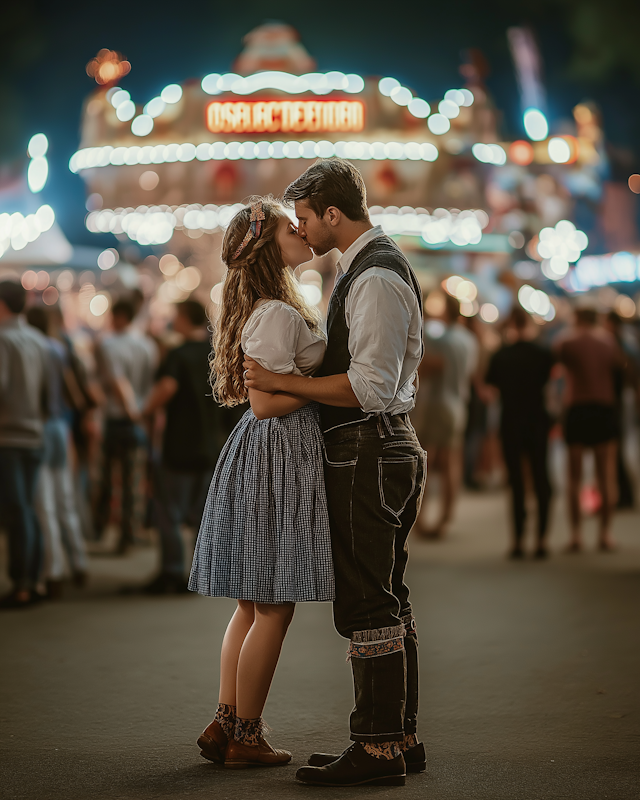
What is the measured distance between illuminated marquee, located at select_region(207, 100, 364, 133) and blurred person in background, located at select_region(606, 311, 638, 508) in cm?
923

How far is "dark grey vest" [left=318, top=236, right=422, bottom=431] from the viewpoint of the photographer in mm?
3645

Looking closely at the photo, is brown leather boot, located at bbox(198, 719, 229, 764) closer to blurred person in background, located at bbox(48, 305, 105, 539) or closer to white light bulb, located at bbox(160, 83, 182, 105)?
blurred person in background, located at bbox(48, 305, 105, 539)

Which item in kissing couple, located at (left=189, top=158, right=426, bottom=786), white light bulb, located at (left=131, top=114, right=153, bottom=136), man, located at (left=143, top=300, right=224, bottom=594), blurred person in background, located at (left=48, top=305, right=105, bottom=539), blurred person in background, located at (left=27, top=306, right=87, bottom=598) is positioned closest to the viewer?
kissing couple, located at (left=189, top=158, right=426, bottom=786)

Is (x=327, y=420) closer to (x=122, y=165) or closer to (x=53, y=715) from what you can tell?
(x=53, y=715)

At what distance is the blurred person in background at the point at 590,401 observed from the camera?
9.38 m

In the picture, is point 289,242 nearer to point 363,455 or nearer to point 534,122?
point 363,455

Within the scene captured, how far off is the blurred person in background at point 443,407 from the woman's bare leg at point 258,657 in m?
6.13

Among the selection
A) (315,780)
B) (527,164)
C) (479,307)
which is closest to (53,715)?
(315,780)

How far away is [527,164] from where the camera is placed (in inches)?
2090

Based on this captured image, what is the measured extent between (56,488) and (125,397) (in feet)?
4.87

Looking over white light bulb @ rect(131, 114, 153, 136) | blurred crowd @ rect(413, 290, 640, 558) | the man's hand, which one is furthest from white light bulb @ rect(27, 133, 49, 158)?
the man's hand

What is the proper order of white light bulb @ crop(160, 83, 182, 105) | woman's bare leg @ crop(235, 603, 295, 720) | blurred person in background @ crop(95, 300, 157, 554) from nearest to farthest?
woman's bare leg @ crop(235, 603, 295, 720), blurred person in background @ crop(95, 300, 157, 554), white light bulb @ crop(160, 83, 182, 105)

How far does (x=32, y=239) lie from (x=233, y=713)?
43.4 ft

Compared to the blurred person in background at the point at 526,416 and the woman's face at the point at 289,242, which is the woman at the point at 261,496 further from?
the blurred person in background at the point at 526,416
